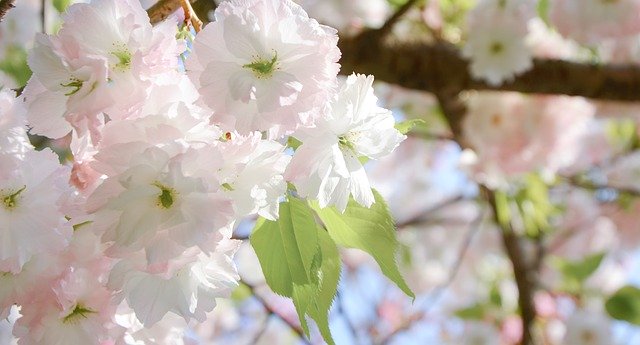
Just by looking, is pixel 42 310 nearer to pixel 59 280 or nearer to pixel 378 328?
pixel 59 280

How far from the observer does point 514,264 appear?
2289mm

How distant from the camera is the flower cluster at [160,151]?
0.56 meters

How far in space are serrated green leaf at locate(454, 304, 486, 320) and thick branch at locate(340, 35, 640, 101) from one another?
2.69ft

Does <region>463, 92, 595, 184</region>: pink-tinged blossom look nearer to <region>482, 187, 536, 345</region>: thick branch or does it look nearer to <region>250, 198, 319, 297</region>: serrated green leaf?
<region>482, 187, 536, 345</region>: thick branch

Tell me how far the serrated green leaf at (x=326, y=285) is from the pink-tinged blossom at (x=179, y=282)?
0.08 meters

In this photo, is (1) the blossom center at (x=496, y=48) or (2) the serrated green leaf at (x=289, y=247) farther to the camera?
(1) the blossom center at (x=496, y=48)

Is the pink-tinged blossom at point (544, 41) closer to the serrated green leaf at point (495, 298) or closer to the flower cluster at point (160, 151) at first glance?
the serrated green leaf at point (495, 298)

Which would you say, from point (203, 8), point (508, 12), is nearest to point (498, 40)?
point (508, 12)

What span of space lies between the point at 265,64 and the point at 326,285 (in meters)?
0.18

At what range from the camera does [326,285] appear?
2.21ft

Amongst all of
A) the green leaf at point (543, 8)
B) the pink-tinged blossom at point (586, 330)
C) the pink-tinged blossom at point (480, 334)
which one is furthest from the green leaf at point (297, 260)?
the pink-tinged blossom at point (480, 334)

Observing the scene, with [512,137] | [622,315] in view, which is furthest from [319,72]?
[512,137]

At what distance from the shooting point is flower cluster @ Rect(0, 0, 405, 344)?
56cm

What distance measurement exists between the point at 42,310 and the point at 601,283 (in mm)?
3233
